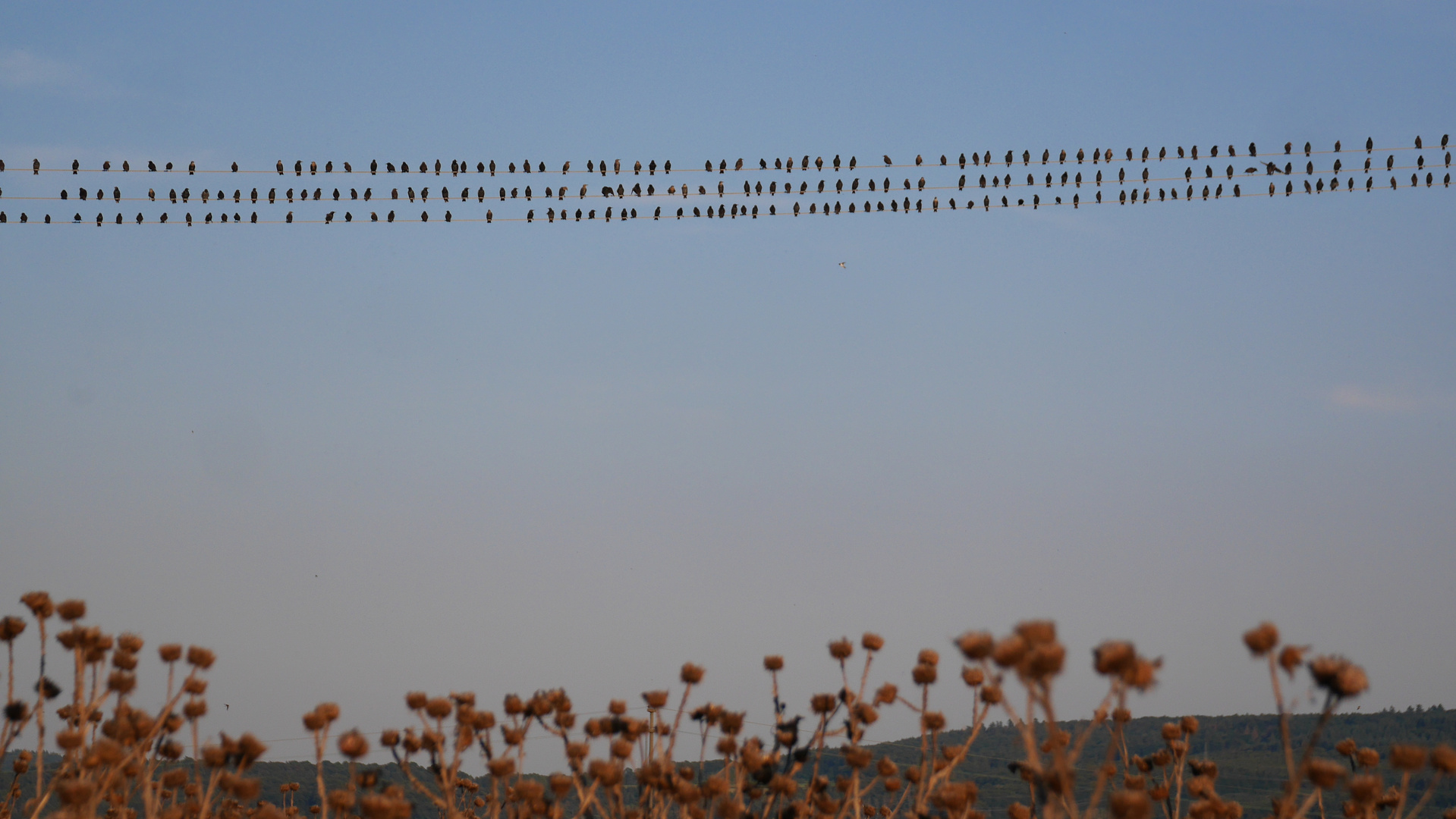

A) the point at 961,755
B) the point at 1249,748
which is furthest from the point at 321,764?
the point at 1249,748

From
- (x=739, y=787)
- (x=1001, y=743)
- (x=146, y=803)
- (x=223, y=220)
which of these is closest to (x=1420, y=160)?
(x=223, y=220)

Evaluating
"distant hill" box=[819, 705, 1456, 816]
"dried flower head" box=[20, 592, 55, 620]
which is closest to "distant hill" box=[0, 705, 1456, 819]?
"distant hill" box=[819, 705, 1456, 816]

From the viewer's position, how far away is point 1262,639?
12.6 ft

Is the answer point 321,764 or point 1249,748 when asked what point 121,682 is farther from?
point 1249,748

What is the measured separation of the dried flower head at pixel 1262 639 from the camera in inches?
151

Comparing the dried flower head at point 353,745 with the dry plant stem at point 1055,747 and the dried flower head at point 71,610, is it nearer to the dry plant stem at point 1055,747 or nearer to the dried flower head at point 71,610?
the dried flower head at point 71,610

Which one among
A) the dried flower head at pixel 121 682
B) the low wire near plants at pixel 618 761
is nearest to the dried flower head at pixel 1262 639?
the low wire near plants at pixel 618 761

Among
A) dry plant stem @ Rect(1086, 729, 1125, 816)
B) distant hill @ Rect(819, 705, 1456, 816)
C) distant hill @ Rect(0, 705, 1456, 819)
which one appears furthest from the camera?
distant hill @ Rect(819, 705, 1456, 816)

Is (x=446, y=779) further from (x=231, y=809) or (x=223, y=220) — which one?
(x=223, y=220)

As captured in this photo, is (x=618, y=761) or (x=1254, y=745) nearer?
(x=618, y=761)

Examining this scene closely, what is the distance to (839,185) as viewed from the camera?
1180 inches

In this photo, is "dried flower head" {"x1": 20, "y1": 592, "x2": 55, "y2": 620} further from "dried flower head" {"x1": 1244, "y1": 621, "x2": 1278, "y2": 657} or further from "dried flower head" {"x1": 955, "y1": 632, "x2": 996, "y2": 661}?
"dried flower head" {"x1": 1244, "y1": 621, "x2": 1278, "y2": 657}

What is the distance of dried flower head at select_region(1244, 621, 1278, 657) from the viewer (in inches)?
151

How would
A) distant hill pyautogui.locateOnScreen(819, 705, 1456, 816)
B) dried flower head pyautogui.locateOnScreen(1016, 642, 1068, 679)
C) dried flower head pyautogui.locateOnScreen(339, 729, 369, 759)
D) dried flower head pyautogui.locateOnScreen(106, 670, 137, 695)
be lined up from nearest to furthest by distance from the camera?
dried flower head pyautogui.locateOnScreen(1016, 642, 1068, 679) < dried flower head pyautogui.locateOnScreen(339, 729, 369, 759) < dried flower head pyautogui.locateOnScreen(106, 670, 137, 695) < distant hill pyautogui.locateOnScreen(819, 705, 1456, 816)
